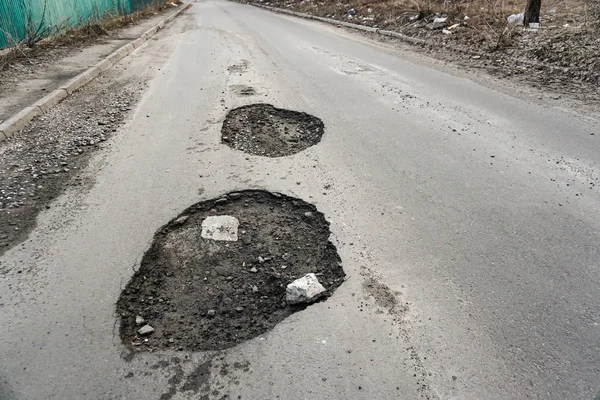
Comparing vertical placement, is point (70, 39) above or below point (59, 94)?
above

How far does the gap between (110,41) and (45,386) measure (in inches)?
438

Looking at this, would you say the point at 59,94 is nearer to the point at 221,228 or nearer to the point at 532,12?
the point at 221,228

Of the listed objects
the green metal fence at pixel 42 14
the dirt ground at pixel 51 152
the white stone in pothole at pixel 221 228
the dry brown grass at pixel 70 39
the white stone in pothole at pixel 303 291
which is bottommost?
the white stone in pothole at pixel 303 291

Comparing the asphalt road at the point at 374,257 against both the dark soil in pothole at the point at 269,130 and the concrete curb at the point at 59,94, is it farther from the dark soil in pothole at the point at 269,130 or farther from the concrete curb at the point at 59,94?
the concrete curb at the point at 59,94

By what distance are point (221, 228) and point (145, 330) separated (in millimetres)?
1033

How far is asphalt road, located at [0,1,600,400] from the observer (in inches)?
75.9

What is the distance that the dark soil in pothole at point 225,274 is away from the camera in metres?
2.21

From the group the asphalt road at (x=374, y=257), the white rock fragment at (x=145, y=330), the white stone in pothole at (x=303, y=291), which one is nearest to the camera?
the asphalt road at (x=374, y=257)

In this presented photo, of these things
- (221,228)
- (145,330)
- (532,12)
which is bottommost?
(145,330)

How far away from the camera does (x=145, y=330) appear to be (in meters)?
2.19

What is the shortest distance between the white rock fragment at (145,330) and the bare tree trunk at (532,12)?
10558mm

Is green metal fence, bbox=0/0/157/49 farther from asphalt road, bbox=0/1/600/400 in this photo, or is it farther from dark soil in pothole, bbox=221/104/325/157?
dark soil in pothole, bbox=221/104/325/157

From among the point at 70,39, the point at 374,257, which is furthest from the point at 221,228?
the point at 70,39

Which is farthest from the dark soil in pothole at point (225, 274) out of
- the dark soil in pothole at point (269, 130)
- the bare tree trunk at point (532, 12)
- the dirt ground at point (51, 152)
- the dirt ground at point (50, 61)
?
the bare tree trunk at point (532, 12)
